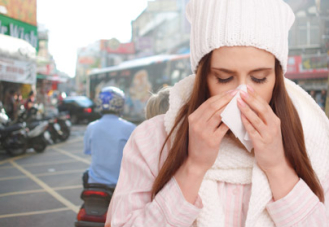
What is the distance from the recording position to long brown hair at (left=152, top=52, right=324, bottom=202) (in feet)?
3.77

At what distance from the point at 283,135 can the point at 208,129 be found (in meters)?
0.28

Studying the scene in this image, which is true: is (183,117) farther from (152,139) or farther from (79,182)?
(79,182)

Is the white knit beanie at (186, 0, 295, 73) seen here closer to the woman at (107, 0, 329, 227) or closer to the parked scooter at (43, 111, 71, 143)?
the woman at (107, 0, 329, 227)

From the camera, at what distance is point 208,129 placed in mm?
1060

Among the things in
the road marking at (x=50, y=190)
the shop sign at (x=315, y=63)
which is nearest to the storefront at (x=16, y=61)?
the road marking at (x=50, y=190)

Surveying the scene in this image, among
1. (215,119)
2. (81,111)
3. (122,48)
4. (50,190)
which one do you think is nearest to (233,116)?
(215,119)

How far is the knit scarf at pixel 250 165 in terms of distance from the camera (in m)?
1.12

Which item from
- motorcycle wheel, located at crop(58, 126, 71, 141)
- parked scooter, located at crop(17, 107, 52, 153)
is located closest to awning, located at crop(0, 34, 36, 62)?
parked scooter, located at crop(17, 107, 52, 153)

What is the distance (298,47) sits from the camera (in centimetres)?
2256

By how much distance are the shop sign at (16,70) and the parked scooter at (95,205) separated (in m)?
4.80

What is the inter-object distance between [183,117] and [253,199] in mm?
354

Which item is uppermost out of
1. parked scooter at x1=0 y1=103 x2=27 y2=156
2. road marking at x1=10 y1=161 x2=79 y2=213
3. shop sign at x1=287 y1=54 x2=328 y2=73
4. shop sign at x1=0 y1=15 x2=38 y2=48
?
shop sign at x1=287 y1=54 x2=328 y2=73

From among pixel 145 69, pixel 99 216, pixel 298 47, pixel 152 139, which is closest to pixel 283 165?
pixel 152 139

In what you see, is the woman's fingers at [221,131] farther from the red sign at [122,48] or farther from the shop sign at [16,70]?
the red sign at [122,48]
